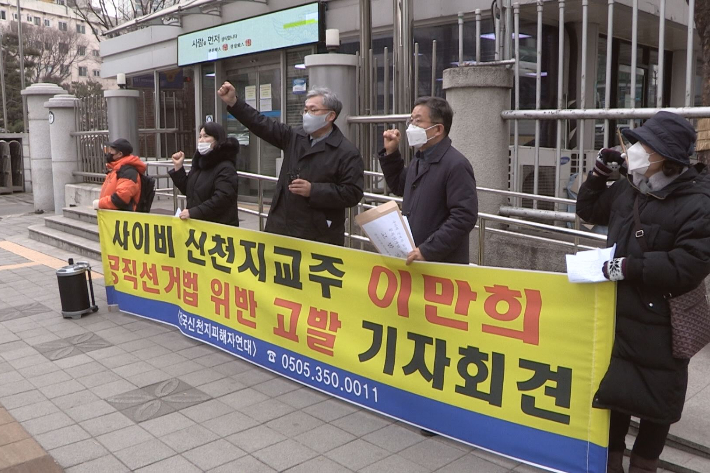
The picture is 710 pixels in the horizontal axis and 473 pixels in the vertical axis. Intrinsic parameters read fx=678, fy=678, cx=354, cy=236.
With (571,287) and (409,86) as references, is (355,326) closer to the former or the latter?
(571,287)

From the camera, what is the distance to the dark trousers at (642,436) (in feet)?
10.8

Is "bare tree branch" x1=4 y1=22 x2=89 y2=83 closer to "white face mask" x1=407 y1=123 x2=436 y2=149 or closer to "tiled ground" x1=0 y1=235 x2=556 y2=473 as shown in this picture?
"tiled ground" x1=0 y1=235 x2=556 y2=473


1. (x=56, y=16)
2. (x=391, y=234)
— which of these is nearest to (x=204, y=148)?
(x=391, y=234)

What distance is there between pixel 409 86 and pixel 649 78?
315 inches

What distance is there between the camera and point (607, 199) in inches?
140

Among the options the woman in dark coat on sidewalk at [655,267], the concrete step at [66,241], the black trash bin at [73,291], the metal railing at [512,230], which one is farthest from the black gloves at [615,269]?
the concrete step at [66,241]

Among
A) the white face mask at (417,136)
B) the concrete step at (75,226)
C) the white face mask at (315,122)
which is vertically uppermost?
the white face mask at (315,122)

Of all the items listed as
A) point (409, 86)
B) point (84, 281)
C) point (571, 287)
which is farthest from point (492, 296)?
point (84, 281)

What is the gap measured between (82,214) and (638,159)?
10886 mm

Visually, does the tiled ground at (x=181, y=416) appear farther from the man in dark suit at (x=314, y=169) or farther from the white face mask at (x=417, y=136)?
the white face mask at (x=417, y=136)

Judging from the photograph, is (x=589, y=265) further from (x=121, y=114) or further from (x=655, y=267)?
(x=121, y=114)

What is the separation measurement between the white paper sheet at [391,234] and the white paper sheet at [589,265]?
1016mm

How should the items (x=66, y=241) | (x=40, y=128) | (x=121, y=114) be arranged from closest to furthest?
(x=66, y=241)
(x=121, y=114)
(x=40, y=128)

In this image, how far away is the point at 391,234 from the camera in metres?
4.04
